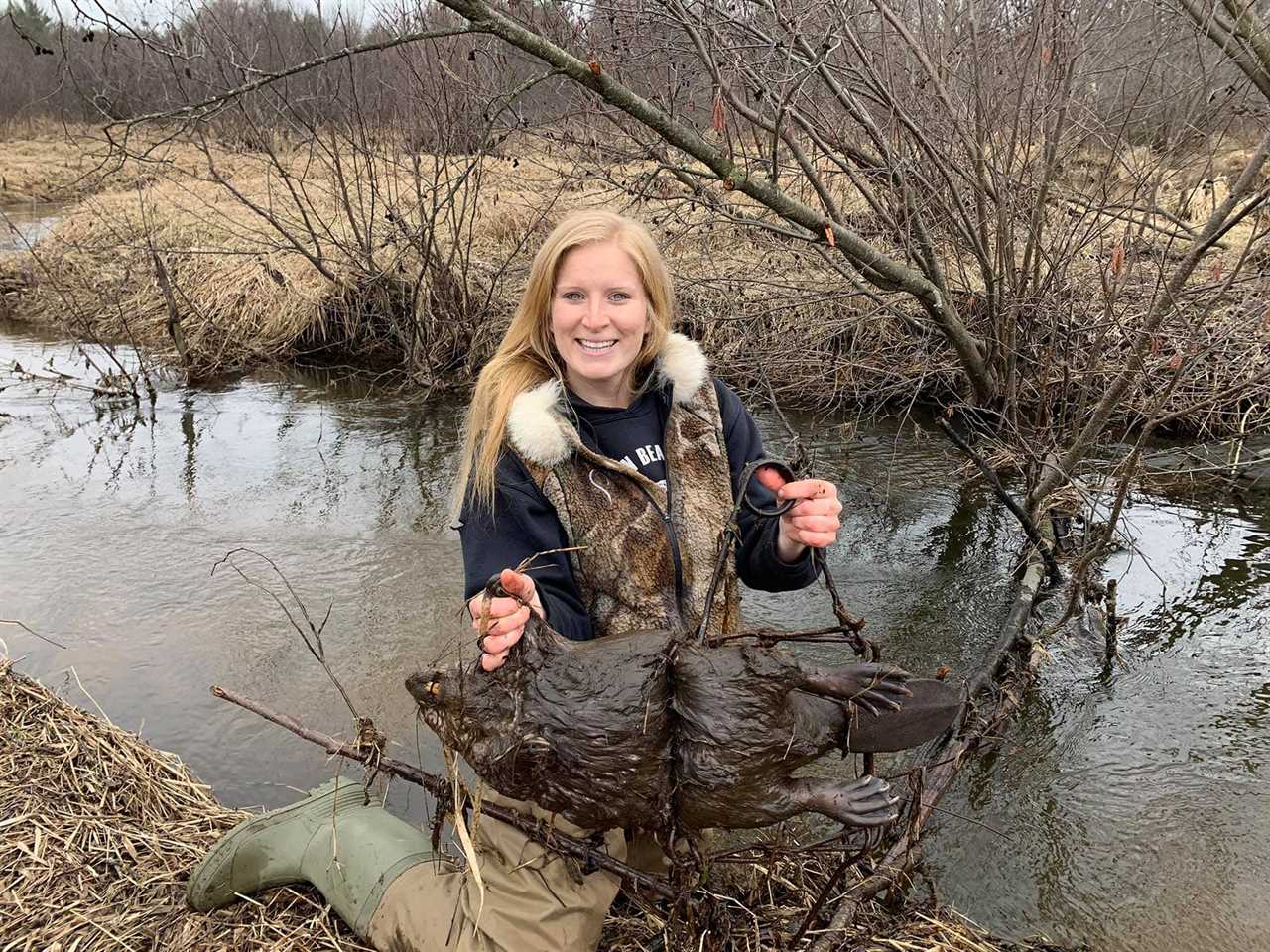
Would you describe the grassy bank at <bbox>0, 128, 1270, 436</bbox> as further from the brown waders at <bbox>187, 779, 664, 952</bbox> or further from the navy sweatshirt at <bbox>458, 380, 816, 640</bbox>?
the brown waders at <bbox>187, 779, 664, 952</bbox>

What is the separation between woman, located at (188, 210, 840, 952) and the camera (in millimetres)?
2139

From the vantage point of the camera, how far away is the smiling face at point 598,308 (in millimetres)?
2396

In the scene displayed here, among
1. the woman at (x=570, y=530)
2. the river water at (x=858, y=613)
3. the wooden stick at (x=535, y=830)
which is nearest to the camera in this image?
the wooden stick at (x=535, y=830)

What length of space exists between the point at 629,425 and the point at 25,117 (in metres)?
25.0

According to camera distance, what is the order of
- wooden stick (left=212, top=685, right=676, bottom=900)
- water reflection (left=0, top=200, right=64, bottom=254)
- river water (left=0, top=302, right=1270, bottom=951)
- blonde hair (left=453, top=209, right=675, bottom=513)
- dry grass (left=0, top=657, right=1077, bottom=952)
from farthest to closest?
water reflection (left=0, top=200, right=64, bottom=254), river water (left=0, top=302, right=1270, bottom=951), blonde hair (left=453, top=209, right=675, bottom=513), dry grass (left=0, top=657, right=1077, bottom=952), wooden stick (left=212, top=685, right=676, bottom=900)

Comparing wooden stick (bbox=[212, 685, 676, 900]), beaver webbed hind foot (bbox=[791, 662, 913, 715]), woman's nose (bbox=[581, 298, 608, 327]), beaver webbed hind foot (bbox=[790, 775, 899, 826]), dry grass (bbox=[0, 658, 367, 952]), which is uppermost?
woman's nose (bbox=[581, 298, 608, 327])

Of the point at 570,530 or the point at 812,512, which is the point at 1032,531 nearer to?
the point at 812,512

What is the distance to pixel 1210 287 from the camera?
360cm

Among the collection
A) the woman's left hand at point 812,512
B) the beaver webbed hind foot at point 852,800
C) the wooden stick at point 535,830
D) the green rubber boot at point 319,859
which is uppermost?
the woman's left hand at point 812,512

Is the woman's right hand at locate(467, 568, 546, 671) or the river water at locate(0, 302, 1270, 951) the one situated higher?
the woman's right hand at locate(467, 568, 546, 671)

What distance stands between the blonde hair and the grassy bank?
1281 millimetres

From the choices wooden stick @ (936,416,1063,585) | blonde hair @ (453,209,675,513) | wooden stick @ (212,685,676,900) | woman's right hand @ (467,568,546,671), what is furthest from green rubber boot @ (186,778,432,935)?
wooden stick @ (936,416,1063,585)

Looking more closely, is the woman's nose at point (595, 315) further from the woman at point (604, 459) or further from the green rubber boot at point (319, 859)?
the green rubber boot at point (319, 859)

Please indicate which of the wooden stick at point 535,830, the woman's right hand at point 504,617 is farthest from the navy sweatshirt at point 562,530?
the wooden stick at point 535,830
